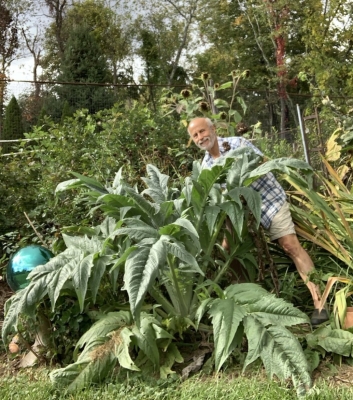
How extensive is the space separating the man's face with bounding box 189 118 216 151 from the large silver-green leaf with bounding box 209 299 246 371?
131 centimetres

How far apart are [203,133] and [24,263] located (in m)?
1.45

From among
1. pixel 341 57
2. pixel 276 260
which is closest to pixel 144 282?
pixel 276 260

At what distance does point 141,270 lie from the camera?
2287 mm

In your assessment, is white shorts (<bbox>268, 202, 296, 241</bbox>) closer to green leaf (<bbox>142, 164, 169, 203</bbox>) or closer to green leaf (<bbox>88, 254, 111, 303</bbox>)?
green leaf (<bbox>142, 164, 169, 203</bbox>)

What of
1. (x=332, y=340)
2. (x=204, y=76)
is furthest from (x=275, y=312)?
(x=204, y=76)

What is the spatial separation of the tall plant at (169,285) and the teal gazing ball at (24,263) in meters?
0.25

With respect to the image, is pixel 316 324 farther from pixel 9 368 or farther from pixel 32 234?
pixel 32 234

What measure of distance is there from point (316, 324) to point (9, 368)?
182cm

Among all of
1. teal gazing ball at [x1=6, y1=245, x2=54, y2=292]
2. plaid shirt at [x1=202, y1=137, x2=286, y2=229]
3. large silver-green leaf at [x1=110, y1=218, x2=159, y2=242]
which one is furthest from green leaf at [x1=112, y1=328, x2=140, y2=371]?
plaid shirt at [x1=202, y1=137, x2=286, y2=229]

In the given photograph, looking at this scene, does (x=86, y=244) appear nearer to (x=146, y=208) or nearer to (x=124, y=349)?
(x=146, y=208)

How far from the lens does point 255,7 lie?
68.8ft

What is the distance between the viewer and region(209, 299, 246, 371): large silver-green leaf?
238 cm

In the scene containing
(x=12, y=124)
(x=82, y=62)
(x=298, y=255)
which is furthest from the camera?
(x=82, y=62)

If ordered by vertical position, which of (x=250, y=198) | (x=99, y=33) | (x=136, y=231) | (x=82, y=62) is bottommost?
(x=136, y=231)
